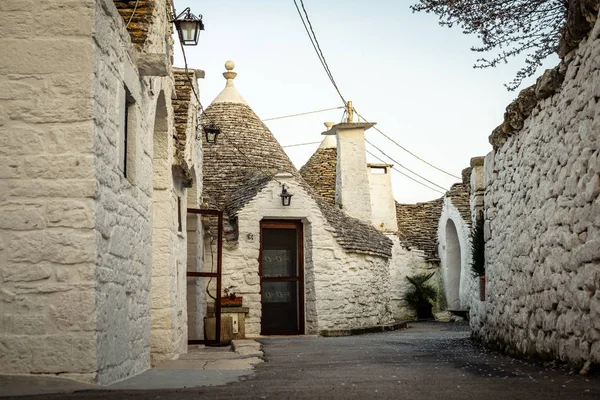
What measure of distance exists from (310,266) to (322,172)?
7.09 metres

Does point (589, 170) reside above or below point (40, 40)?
below

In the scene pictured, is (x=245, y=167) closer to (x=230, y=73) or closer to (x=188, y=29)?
(x=230, y=73)

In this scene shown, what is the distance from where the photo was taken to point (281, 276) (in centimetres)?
1560

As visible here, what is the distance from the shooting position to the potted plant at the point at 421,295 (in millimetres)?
21531

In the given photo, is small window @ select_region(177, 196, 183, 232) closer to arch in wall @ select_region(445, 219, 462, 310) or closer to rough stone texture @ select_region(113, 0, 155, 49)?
rough stone texture @ select_region(113, 0, 155, 49)

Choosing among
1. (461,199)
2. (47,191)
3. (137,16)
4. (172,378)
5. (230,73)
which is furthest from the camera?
(461,199)

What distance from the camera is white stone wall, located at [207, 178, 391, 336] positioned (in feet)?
48.3

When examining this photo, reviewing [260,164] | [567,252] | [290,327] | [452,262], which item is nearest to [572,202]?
[567,252]

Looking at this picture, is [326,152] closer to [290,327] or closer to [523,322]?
[290,327]

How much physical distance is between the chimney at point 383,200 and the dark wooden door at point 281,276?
7.25 m

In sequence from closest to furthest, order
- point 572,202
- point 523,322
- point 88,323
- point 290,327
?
point 88,323, point 572,202, point 523,322, point 290,327

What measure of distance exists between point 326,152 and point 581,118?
1709 cm

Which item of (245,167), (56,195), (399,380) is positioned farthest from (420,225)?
(56,195)

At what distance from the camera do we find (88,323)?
452cm
